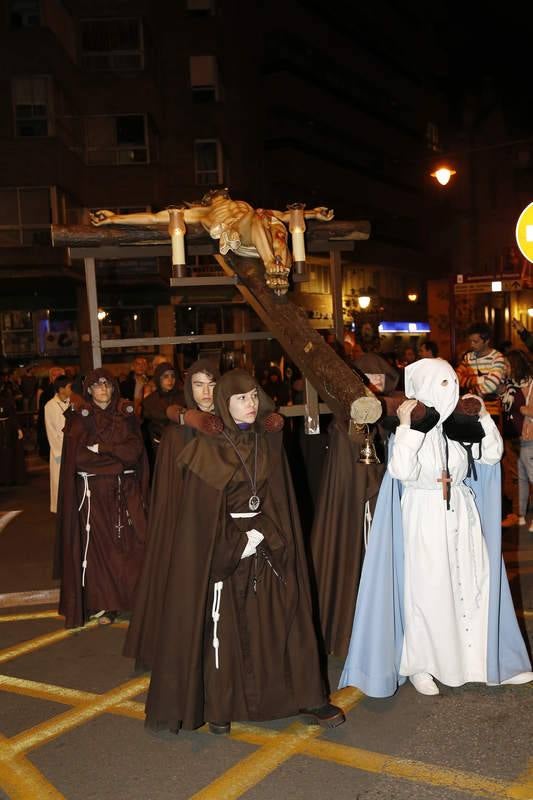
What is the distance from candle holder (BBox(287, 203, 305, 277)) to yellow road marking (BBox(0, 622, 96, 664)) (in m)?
3.51

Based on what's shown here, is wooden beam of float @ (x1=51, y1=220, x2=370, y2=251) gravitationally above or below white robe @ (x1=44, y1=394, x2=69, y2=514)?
above

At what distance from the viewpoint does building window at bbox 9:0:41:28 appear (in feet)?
74.8

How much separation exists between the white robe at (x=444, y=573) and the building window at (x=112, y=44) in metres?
24.6

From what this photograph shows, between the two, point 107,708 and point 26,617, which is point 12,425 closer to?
point 26,617

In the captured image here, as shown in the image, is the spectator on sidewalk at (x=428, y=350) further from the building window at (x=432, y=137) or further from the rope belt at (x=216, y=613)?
the building window at (x=432, y=137)

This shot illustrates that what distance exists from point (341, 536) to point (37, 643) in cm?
253

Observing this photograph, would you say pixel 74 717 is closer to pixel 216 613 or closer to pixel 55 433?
pixel 216 613

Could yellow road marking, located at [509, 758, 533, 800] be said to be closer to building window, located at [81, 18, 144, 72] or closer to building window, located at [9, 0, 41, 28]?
building window, located at [9, 0, 41, 28]

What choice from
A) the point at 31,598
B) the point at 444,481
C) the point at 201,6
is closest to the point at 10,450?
the point at 31,598

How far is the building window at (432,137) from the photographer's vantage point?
4784 cm

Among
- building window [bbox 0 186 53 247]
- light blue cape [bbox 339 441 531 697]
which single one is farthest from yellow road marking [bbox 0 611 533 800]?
building window [bbox 0 186 53 247]

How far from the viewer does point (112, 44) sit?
1025 inches

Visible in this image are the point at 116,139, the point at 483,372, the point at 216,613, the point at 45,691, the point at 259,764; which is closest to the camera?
the point at 259,764

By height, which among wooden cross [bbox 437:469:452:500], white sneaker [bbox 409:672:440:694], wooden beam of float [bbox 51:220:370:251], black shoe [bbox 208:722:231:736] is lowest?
black shoe [bbox 208:722:231:736]
